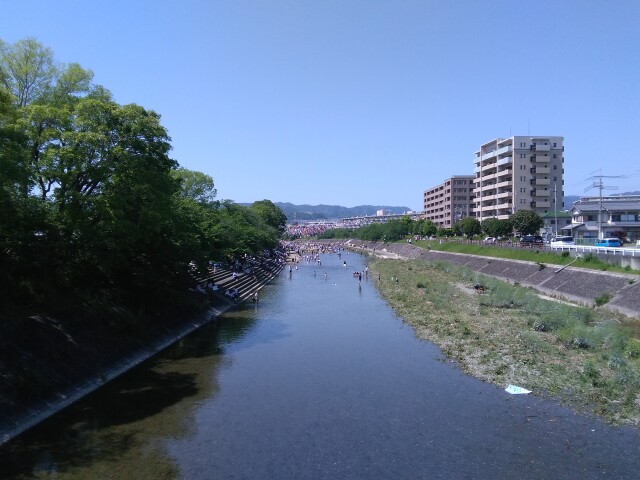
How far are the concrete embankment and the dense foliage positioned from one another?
2819cm

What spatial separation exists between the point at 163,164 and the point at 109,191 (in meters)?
4.70

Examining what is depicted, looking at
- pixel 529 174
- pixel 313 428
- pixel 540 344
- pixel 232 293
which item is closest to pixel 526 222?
pixel 529 174

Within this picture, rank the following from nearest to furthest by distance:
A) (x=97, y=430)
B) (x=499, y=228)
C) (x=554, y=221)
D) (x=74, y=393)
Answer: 1. (x=97, y=430)
2. (x=74, y=393)
3. (x=499, y=228)
4. (x=554, y=221)

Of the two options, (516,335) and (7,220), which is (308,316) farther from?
(7,220)

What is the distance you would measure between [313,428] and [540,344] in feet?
43.6

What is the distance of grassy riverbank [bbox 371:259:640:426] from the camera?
16.5 metres

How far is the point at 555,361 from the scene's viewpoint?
20.0 m

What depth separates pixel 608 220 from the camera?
62.0 m

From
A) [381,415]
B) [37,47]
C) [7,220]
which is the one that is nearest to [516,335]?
[381,415]

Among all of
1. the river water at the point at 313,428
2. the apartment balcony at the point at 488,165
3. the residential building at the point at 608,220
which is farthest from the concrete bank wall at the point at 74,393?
the apartment balcony at the point at 488,165

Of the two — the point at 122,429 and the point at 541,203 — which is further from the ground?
the point at 541,203

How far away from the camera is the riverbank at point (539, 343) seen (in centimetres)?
1650

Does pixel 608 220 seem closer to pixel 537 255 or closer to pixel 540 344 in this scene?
pixel 537 255

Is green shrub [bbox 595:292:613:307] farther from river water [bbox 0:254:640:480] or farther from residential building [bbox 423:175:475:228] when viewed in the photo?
residential building [bbox 423:175:475:228]
